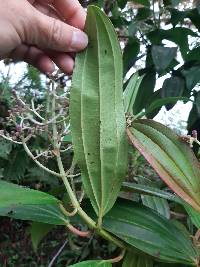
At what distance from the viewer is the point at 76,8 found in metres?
0.80

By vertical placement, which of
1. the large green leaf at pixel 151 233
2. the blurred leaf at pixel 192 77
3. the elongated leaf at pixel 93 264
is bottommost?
the elongated leaf at pixel 93 264

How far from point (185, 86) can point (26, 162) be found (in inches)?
41.3

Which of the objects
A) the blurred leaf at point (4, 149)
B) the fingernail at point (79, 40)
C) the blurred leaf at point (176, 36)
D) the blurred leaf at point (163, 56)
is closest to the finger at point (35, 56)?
the fingernail at point (79, 40)


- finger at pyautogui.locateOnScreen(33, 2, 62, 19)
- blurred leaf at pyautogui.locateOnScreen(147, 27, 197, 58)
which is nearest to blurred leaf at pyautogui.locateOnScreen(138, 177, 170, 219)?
finger at pyautogui.locateOnScreen(33, 2, 62, 19)

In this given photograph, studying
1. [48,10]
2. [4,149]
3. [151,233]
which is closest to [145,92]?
[48,10]

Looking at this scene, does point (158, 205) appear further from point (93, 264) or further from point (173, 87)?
point (173, 87)

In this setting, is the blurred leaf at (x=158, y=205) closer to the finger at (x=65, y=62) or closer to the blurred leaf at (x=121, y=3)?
the finger at (x=65, y=62)

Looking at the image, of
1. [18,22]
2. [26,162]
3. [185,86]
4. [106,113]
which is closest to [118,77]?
[106,113]

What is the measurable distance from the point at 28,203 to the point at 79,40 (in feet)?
0.72

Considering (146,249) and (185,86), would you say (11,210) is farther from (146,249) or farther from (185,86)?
(185,86)

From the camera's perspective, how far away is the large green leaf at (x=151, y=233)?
60 centimetres

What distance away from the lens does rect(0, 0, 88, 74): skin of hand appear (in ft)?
2.23

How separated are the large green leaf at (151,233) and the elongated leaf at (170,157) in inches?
2.5

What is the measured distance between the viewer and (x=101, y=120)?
1.98 ft
